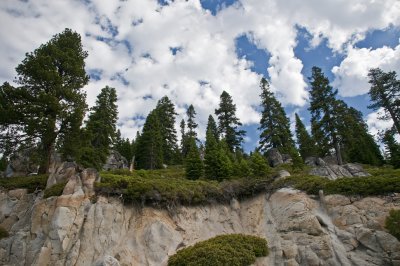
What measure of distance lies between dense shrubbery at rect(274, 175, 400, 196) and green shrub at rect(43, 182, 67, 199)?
580 inches

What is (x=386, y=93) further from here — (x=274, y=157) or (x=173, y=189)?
(x=173, y=189)

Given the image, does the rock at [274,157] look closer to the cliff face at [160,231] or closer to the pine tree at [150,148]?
the pine tree at [150,148]

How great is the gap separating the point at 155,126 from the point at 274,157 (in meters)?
19.8

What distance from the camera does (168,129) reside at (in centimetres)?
5903

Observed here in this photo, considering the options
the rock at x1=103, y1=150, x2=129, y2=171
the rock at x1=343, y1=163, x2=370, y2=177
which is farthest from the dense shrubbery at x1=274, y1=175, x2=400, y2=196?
the rock at x1=103, y1=150, x2=129, y2=171

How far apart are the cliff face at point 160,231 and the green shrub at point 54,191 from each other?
44 centimetres

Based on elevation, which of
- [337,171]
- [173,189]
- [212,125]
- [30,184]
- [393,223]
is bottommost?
[393,223]

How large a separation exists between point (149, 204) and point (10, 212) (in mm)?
8429

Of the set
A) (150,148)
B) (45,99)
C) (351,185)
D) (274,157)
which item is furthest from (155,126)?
(351,185)

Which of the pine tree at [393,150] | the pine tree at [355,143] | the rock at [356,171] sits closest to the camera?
the rock at [356,171]

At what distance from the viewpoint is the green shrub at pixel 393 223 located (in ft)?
51.1

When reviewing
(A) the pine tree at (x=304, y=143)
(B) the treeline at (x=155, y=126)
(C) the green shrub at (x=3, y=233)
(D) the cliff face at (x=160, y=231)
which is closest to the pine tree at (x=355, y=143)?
(B) the treeline at (x=155, y=126)

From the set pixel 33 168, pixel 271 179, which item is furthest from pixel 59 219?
pixel 271 179

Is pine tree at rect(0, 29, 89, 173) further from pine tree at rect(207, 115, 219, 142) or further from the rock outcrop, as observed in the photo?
pine tree at rect(207, 115, 219, 142)
